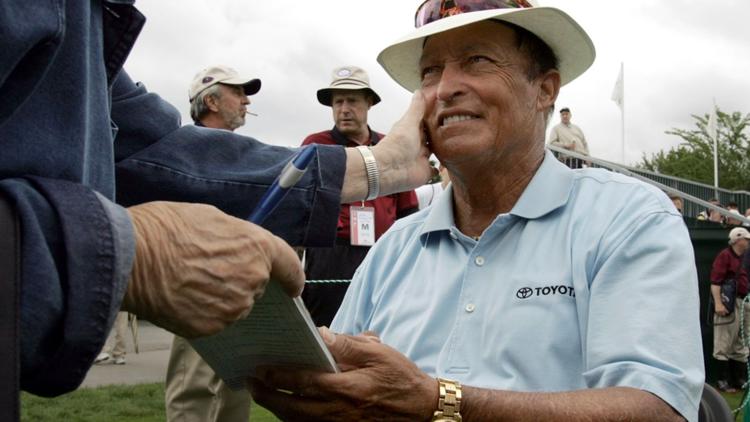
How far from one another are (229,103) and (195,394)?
190 cm

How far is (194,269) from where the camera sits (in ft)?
4.21

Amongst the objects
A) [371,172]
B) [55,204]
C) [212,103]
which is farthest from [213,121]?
[55,204]

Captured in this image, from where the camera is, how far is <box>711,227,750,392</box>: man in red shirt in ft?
34.0

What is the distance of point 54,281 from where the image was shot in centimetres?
114

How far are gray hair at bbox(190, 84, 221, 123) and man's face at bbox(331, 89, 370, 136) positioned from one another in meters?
0.88

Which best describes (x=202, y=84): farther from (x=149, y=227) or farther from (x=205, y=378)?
(x=149, y=227)

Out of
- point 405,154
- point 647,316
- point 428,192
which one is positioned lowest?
point 647,316

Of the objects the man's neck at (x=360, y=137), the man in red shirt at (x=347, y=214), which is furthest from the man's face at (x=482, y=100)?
the man's neck at (x=360, y=137)

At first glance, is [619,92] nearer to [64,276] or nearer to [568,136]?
[568,136]

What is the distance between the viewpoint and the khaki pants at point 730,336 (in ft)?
34.0

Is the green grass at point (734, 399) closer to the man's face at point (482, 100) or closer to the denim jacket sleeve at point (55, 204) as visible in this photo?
the man's face at point (482, 100)

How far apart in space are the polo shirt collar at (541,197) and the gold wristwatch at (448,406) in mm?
679

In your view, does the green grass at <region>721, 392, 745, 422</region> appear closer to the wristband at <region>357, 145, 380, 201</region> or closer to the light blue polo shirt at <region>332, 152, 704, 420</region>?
the light blue polo shirt at <region>332, 152, 704, 420</region>

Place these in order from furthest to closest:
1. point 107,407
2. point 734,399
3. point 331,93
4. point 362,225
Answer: point 734,399, point 107,407, point 331,93, point 362,225
